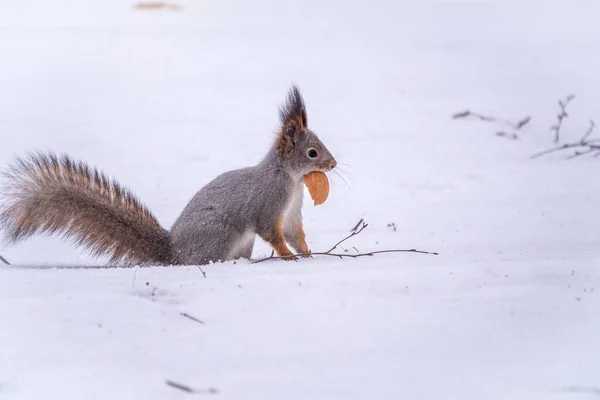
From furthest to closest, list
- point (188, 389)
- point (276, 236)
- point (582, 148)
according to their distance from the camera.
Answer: point (582, 148), point (276, 236), point (188, 389)

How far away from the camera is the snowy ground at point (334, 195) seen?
2.20 meters

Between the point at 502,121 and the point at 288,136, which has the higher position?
the point at 502,121

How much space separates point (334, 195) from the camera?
18.1 feet

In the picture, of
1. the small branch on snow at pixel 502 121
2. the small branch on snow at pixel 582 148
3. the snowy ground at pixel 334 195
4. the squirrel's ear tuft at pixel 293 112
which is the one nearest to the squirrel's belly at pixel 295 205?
the squirrel's ear tuft at pixel 293 112

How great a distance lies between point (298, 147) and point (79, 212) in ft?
3.30

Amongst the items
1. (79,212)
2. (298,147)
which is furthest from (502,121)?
Result: (79,212)

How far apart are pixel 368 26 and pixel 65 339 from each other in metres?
8.09

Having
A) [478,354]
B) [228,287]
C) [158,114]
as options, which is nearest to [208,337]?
[228,287]

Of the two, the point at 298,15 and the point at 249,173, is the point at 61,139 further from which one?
the point at 298,15

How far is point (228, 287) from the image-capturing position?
2.69m

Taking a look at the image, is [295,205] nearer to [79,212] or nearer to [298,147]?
[298,147]

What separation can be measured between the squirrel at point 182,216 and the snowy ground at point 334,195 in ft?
0.69

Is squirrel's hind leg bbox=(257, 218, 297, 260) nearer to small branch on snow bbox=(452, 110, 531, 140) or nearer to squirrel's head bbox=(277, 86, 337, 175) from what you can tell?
squirrel's head bbox=(277, 86, 337, 175)

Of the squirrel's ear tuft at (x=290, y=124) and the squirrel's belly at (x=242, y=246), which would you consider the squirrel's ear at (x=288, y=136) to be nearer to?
the squirrel's ear tuft at (x=290, y=124)
